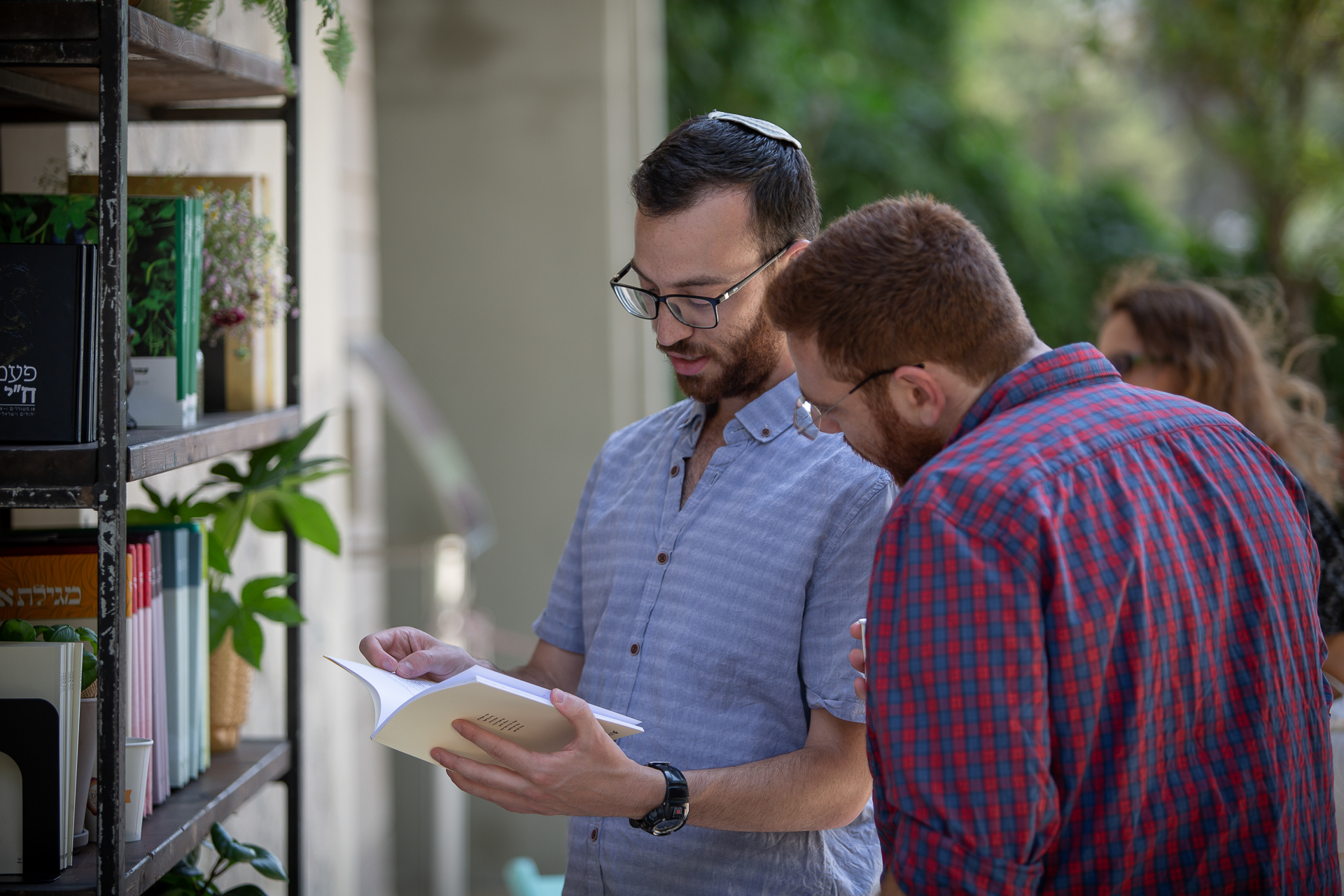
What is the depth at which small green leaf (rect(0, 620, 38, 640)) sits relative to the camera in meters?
1.17

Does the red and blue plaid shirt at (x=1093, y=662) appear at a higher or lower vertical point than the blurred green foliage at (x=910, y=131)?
lower

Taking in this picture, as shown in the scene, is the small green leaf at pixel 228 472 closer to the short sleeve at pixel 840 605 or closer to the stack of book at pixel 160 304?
the stack of book at pixel 160 304

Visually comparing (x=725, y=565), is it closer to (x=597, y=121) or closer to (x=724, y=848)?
(x=724, y=848)

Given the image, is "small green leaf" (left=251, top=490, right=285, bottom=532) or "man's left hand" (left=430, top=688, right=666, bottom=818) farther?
"small green leaf" (left=251, top=490, right=285, bottom=532)

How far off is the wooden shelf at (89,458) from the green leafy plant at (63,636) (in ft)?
0.49

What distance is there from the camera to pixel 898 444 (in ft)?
3.60

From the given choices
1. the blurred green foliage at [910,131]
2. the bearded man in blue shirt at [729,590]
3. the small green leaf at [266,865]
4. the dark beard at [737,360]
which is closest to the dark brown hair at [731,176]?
the bearded man in blue shirt at [729,590]

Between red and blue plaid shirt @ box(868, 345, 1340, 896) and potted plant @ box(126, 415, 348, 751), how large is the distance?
3.04ft

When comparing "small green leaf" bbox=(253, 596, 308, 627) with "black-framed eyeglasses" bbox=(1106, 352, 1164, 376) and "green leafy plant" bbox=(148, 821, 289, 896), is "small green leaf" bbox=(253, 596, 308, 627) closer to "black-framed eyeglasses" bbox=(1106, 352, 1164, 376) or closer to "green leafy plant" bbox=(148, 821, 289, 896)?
"green leafy plant" bbox=(148, 821, 289, 896)

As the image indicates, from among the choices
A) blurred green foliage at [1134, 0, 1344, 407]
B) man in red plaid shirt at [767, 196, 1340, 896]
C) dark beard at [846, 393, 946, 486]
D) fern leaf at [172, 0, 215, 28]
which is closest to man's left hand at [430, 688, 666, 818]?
man in red plaid shirt at [767, 196, 1340, 896]

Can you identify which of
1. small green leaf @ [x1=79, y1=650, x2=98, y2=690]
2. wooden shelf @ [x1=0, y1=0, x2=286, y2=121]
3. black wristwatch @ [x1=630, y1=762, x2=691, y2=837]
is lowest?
black wristwatch @ [x1=630, y1=762, x2=691, y2=837]

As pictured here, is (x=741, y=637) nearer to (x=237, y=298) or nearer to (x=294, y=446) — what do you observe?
(x=294, y=446)

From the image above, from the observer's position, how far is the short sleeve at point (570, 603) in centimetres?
165

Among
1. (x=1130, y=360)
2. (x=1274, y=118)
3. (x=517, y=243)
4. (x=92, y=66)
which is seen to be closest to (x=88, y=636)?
(x=92, y=66)
